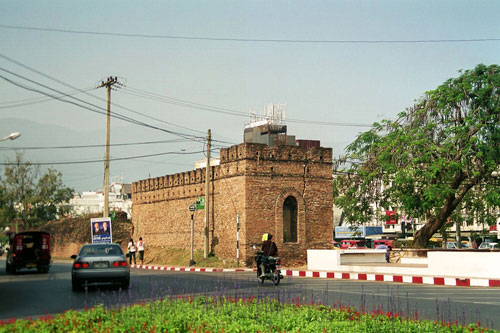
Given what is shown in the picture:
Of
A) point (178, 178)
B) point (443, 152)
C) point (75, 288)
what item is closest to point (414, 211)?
point (443, 152)

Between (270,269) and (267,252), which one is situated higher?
(267,252)

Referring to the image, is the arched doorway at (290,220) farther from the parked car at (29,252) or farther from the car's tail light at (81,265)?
the car's tail light at (81,265)

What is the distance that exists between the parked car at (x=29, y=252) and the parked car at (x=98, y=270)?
12.5 meters

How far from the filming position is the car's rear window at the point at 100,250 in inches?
751

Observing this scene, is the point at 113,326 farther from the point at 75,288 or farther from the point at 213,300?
the point at 75,288

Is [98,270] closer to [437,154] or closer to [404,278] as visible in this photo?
[404,278]

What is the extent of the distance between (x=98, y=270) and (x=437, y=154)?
18147 millimetres

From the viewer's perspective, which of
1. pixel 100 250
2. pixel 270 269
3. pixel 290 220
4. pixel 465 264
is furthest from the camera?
pixel 290 220

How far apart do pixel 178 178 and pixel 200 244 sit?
557 cm

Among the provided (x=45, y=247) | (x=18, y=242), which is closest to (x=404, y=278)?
(x=45, y=247)

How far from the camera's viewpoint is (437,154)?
30.3 m

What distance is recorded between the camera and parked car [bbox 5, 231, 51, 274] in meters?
30.3

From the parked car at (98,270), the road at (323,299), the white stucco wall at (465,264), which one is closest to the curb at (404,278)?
the white stucco wall at (465,264)

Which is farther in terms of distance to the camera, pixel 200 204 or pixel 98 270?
pixel 200 204
